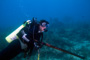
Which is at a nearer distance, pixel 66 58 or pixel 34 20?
pixel 34 20

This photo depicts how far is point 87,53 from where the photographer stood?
838 centimetres

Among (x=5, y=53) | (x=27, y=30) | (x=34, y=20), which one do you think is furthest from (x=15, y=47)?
(x=34, y=20)

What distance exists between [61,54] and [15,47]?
5336mm

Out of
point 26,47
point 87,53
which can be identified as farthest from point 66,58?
point 26,47

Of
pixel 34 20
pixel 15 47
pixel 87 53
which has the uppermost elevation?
pixel 87 53

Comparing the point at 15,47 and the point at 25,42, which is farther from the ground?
the point at 25,42

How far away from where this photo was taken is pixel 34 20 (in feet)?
13.0

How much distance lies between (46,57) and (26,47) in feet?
13.7

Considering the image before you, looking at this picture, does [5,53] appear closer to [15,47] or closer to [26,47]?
[15,47]

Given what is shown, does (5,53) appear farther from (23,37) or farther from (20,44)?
(23,37)

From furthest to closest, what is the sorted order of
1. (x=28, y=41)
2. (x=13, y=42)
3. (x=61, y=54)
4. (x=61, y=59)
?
(x=61, y=54)
(x=61, y=59)
(x=13, y=42)
(x=28, y=41)

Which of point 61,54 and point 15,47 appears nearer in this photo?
point 15,47

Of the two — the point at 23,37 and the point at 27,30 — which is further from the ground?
the point at 27,30

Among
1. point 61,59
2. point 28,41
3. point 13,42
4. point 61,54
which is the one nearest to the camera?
point 28,41
